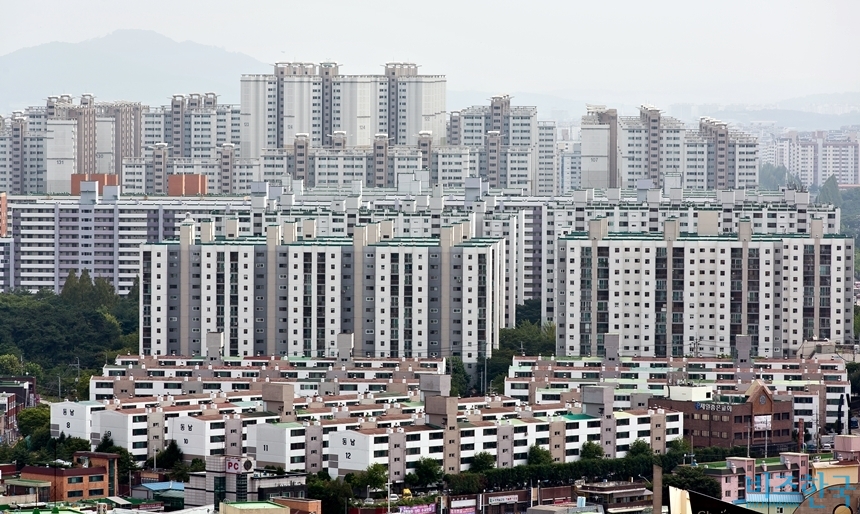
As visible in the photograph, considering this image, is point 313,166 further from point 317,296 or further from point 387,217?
point 317,296

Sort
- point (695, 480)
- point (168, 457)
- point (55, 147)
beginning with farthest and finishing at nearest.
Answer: point (55, 147) → point (168, 457) → point (695, 480)

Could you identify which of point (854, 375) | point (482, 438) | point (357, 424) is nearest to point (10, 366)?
point (357, 424)

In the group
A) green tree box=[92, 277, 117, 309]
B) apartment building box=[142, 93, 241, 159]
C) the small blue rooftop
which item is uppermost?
apartment building box=[142, 93, 241, 159]

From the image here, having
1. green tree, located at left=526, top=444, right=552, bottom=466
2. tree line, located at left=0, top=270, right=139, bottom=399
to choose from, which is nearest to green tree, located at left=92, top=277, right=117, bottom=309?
tree line, located at left=0, top=270, right=139, bottom=399

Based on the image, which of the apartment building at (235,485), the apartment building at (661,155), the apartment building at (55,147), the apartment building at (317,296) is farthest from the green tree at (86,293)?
the apartment building at (235,485)

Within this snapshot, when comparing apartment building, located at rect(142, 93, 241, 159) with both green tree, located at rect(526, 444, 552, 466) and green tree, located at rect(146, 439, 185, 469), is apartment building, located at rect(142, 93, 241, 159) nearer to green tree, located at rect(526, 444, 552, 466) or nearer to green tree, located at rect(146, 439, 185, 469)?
green tree, located at rect(146, 439, 185, 469)

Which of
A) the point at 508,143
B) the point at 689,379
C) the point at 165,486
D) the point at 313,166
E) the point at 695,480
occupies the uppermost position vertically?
the point at 508,143
